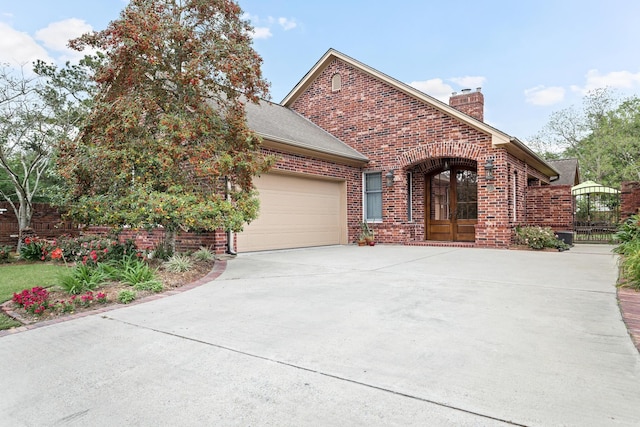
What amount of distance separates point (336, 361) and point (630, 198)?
11632mm

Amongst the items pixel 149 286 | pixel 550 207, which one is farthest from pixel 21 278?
pixel 550 207

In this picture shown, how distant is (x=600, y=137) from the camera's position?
29.3 meters

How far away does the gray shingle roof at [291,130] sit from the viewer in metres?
10.2

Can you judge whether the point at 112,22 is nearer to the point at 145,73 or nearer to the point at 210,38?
the point at 145,73

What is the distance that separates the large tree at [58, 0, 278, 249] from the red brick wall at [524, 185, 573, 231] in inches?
410

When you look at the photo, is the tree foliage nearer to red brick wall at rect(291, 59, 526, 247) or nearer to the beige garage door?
red brick wall at rect(291, 59, 526, 247)

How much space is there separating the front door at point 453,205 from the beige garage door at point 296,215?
10.3ft

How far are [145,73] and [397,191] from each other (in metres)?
8.26

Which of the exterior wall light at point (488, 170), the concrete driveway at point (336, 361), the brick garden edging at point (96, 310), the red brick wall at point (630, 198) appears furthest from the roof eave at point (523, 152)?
the brick garden edging at point (96, 310)

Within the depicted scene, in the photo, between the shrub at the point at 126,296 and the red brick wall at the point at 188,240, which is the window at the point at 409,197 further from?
the shrub at the point at 126,296

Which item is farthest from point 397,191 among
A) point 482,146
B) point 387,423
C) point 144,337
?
point 387,423

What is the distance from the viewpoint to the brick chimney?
42.8 ft

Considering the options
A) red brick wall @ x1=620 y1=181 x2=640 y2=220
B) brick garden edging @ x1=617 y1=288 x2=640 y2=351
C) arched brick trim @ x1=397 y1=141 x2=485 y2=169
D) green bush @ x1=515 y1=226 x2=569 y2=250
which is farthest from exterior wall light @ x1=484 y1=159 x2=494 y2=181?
brick garden edging @ x1=617 y1=288 x2=640 y2=351

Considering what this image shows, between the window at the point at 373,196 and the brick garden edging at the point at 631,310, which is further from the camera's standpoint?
the window at the point at 373,196
